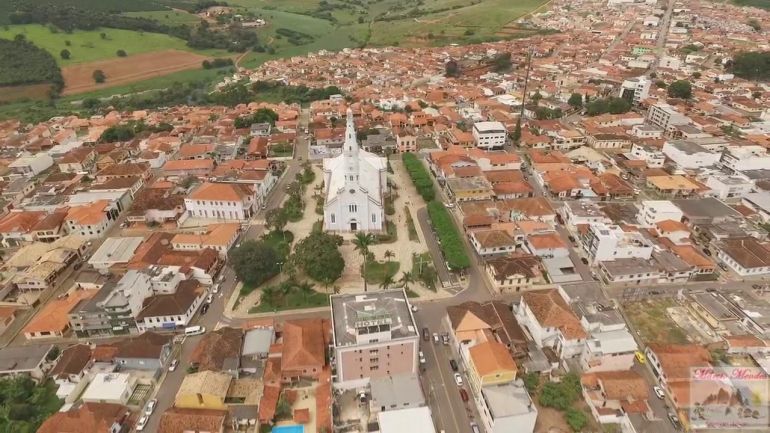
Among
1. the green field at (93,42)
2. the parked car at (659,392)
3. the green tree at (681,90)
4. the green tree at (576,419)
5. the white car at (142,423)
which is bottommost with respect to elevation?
the white car at (142,423)

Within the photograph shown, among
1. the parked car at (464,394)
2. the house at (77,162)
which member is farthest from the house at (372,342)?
the house at (77,162)

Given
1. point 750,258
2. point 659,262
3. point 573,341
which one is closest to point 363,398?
point 573,341

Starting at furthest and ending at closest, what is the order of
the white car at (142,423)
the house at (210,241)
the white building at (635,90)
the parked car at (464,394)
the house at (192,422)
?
the white building at (635,90), the house at (210,241), the parked car at (464,394), the white car at (142,423), the house at (192,422)

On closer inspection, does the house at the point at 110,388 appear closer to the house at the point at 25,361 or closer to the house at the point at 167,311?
the house at the point at 25,361

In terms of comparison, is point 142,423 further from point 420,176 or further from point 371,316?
point 420,176

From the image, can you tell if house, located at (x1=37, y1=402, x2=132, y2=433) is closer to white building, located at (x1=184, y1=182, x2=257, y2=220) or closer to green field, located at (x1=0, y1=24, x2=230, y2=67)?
white building, located at (x1=184, y1=182, x2=257, y2=220)

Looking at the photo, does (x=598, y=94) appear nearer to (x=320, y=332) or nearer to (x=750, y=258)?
(x=750, y=258)

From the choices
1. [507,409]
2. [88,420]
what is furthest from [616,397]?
[88,420]
